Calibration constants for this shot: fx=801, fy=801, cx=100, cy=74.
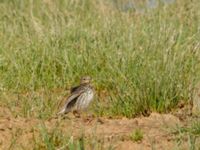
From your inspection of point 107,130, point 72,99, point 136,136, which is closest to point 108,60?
point 72,99

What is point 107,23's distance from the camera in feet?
35.9

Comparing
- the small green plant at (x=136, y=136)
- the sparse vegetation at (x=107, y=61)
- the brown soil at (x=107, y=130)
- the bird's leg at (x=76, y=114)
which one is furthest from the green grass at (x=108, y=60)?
the small green plant at (x=136, y=136)

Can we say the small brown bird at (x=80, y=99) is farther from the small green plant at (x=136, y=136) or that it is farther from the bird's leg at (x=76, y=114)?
the small green plant at (x=136, y=136)

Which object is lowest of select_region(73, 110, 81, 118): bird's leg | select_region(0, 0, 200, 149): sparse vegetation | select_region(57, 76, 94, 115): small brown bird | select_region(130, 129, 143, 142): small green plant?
select_region(73, 110, 81, 118): bird's leg

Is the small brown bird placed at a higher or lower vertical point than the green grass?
lower

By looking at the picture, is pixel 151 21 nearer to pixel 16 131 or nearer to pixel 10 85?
pixel 10 85

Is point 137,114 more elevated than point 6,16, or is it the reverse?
point 6,16

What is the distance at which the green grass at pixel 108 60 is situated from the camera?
822 centimetres

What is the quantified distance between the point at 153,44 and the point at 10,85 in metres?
1.74

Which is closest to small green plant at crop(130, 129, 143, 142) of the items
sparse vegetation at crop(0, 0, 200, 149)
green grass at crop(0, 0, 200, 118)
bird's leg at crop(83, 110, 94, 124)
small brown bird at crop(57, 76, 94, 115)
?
sparse vegetation at crop(0, 0, 200, 149)

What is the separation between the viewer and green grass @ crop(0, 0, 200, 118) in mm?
8219

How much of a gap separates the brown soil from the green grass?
330 mm

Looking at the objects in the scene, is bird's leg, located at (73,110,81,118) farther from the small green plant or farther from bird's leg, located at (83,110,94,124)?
the small green plant

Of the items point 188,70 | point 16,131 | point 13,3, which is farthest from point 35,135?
point 13,3
